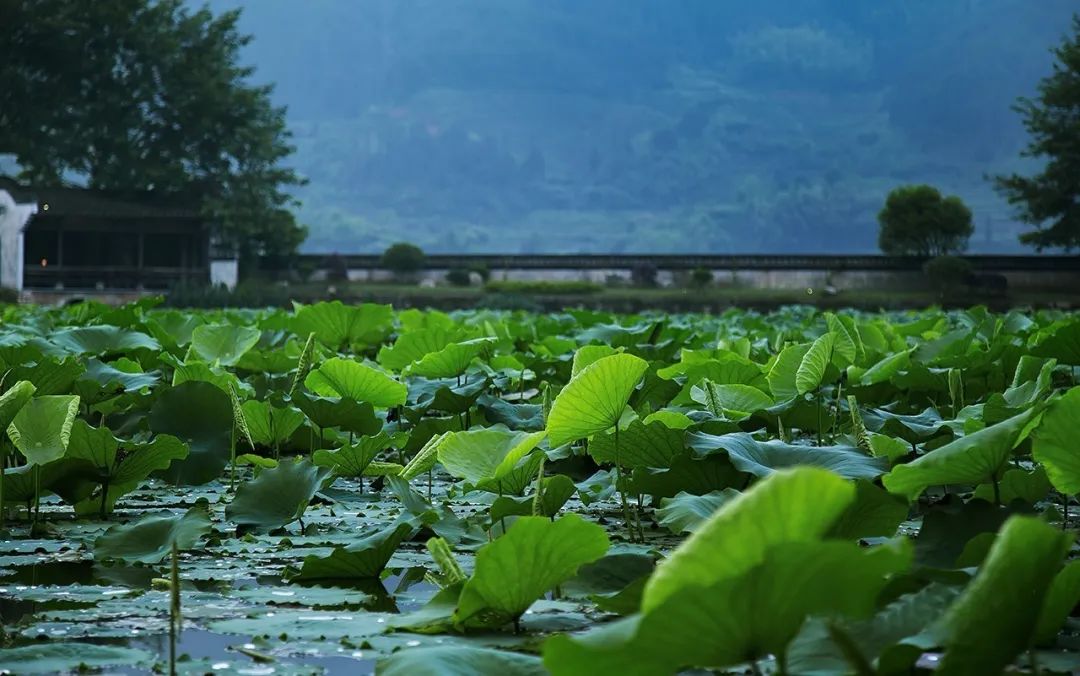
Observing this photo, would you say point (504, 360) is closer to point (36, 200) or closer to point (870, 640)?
point (870, 640)

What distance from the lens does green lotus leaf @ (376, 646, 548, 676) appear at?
107cm

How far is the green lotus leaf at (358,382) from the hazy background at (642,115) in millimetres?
107353

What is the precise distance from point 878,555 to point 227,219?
99.6 ft

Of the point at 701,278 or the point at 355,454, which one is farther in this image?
the point at 701,278

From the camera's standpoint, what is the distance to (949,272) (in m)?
30.2

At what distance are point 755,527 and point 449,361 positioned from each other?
2.57 m

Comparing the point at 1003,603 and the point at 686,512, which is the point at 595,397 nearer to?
the point at 686,512

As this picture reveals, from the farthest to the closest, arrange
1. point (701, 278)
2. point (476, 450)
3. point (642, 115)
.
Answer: point (642, 115) → point (701, 278) → point (476, 450)

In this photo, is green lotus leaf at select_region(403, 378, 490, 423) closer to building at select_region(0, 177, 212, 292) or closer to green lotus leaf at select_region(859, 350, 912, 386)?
green lotus leaf at select_region(859, 350, 912, 386)

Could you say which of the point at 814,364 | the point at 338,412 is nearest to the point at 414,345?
the point at 338,412

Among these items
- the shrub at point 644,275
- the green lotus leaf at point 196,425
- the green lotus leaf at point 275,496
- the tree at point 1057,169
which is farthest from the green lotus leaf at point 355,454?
Result: the shrub at point 644,275

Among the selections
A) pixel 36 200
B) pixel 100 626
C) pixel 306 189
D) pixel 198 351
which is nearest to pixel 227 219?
pixel 36 200

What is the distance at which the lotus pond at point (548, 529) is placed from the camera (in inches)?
34.1

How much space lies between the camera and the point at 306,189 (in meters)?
128
